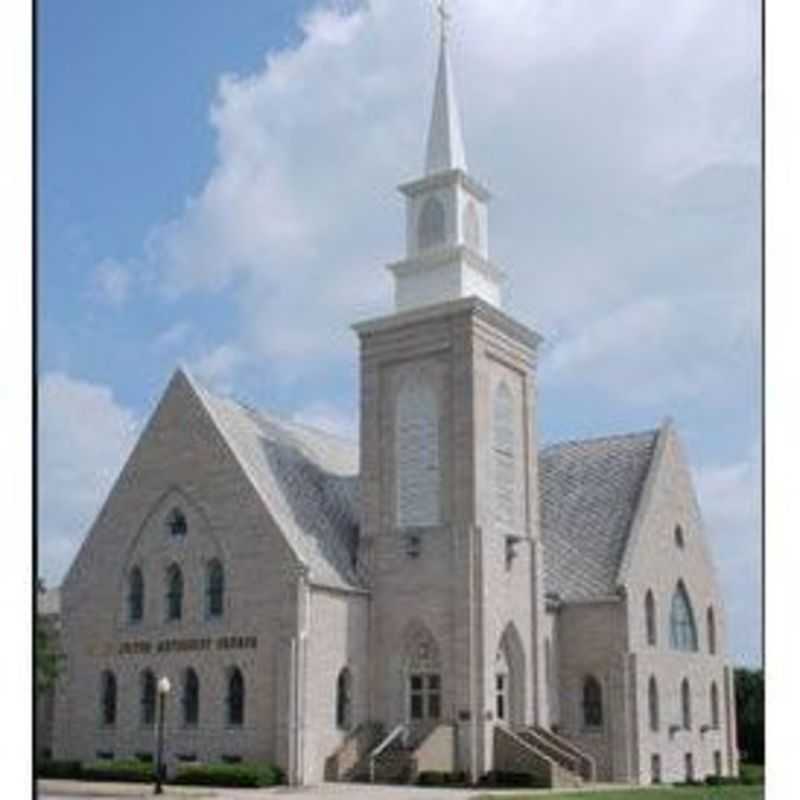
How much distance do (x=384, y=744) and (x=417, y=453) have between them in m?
7.70

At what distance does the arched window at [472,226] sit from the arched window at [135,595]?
Answer: 12.9 metres

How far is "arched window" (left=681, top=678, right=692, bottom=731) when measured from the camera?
4291 cm

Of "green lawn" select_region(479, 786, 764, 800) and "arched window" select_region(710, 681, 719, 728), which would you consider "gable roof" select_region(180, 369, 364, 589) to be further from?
"arched window" select_region(710, 681, 719, 728)

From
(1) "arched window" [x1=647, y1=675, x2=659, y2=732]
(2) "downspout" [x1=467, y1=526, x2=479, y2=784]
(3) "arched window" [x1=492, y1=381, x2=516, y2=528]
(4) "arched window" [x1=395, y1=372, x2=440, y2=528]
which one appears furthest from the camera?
(1) "arched window" [x1=647, y1=675, x2=659, y2=732]

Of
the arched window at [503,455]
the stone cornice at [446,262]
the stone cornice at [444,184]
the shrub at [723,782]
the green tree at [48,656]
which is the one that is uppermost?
the stone cornice at [444,184]

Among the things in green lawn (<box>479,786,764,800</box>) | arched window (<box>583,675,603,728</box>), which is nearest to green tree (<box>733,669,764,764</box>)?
arched window (<box>583,675,603,728</box>)

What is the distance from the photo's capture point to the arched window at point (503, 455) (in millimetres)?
38625

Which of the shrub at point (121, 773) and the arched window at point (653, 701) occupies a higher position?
the arched window at point (653, 701)

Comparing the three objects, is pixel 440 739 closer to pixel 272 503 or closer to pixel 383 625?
pixel 383 625

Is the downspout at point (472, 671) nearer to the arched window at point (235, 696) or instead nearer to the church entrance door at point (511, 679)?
the church entrance door at point (511, 679)

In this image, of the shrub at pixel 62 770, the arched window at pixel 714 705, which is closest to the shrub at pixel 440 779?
the shrub at pixel 62 770

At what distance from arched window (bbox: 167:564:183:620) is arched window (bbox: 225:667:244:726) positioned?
266 cm

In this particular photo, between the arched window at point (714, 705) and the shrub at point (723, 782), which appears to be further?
the arched window at point (714, 705)
